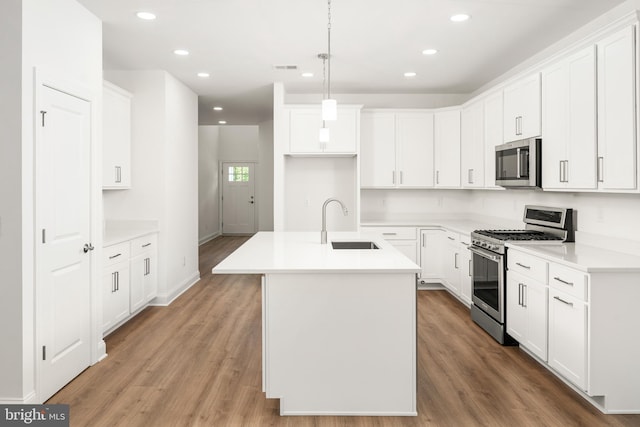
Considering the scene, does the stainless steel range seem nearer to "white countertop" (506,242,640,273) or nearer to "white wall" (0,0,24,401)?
"white countertop" (506,242,640,273)

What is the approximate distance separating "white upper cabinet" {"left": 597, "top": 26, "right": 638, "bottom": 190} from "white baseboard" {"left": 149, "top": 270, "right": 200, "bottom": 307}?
172 inches

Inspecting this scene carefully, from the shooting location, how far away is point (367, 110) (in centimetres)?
602

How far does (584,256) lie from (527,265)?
0.45 metres

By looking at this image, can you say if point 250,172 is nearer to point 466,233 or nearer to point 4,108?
point 466,233

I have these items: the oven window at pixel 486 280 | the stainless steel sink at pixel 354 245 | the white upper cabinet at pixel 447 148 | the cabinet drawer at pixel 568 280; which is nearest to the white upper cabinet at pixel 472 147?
the white upper cabinet at pixel 447 148

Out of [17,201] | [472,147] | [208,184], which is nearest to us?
[17,201]

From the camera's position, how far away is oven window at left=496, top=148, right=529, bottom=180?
13.2 ft

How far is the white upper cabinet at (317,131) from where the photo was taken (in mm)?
5848

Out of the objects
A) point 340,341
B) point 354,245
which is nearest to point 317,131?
point 354,245

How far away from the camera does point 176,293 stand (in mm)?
5656

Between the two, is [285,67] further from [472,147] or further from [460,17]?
[472,147]

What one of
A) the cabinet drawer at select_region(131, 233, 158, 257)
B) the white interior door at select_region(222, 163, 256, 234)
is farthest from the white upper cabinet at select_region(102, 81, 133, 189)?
the white interior door at select_region(222, 163, 256, 234)

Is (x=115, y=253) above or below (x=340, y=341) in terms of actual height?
above

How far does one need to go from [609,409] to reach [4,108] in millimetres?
3853
